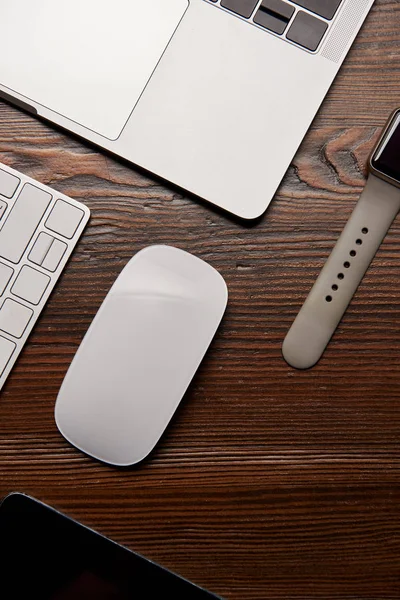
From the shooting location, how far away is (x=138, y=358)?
1.73 feet

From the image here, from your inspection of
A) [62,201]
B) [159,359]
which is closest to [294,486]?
[159,359]

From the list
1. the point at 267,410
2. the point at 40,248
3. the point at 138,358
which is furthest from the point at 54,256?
the point at 267,410

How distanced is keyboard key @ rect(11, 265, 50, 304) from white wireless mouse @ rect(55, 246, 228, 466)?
62 mm

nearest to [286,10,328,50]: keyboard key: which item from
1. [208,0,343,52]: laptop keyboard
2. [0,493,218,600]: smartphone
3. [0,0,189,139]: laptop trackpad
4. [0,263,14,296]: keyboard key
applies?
[208,0,343,52]: laptop keyboard

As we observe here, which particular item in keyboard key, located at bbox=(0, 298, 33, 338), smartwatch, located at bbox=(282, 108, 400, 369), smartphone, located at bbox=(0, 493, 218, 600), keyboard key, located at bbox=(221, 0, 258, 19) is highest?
keyboard key, located at bbox=(221, 0, 258, 19)

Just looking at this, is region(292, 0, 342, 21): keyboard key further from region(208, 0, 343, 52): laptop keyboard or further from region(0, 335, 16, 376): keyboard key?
region(0, 335, 16, 376): keyboard key

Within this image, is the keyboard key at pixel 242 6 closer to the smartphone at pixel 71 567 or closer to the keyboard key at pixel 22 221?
the keyboard key at pixel 22 221

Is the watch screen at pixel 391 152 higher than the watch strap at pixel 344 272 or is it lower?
higher

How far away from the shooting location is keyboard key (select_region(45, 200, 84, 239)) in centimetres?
56

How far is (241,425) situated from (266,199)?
0.21 m

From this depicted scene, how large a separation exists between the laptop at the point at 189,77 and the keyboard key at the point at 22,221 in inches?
2.8

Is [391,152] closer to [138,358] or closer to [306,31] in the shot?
[306,31]

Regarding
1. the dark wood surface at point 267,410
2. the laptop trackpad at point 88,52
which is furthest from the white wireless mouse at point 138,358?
the laptop trackpad at point 88,52

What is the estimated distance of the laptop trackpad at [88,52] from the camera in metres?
0.55
